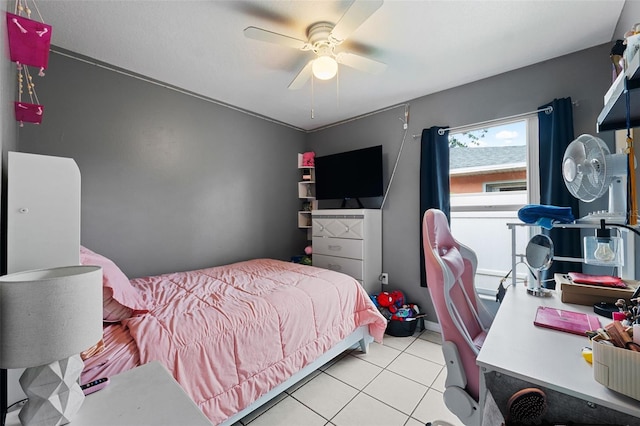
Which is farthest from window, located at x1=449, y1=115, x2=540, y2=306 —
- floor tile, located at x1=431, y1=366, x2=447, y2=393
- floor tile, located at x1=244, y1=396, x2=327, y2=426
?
floor tile, located at x1=244, y1=396, x2=327, y2=426

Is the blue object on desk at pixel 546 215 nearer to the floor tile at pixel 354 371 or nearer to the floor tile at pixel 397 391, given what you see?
the floor tile at pixel 397 391

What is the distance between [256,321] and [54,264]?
3.25ft

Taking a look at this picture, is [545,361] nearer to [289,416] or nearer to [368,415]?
[368,415]

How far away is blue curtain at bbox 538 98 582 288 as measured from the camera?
6.68 feet

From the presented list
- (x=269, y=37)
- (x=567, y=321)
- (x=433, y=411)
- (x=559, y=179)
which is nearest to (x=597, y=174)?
(x=567, y=321)

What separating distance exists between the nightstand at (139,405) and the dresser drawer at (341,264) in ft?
7.44

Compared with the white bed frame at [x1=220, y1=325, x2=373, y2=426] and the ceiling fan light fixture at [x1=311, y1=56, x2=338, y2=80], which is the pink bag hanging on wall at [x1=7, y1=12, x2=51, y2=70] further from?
the white bed frame at [x1=220, y1=325, x2=373, y2=426]

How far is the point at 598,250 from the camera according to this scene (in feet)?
3.83

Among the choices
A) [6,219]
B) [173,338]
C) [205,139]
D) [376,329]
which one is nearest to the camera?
[6,219]

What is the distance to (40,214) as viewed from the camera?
891 mm

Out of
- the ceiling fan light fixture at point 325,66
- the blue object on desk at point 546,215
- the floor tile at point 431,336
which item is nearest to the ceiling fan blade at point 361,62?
the ceiling fan light fixture at point 325,66

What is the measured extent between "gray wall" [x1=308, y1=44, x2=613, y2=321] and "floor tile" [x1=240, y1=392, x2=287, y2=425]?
1.83m

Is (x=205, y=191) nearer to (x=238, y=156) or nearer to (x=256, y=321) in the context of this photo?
(x=238, y=156)

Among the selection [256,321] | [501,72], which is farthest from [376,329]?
[501,72]
